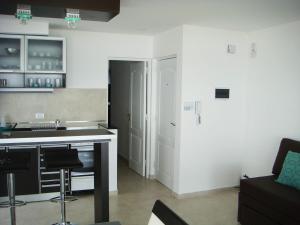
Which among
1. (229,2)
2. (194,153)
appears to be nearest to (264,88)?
(194,153)

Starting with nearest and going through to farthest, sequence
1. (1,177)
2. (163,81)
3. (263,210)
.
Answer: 1. (263,210)
2. (1,177)
3. (163,81)

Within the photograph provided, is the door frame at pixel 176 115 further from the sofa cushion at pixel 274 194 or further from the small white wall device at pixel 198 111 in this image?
the sofa cushion at pixel 274 194

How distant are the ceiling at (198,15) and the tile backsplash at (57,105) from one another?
3.46ft

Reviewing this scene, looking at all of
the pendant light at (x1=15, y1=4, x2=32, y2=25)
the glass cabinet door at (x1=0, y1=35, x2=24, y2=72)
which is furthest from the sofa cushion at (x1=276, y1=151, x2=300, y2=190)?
the glass cabinet door at (x1=0, y1=35, x2=24, y2=72)

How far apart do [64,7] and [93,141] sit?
1272mm

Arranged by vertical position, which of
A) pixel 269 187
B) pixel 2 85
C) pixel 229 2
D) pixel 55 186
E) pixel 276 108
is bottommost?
pixel 55 186

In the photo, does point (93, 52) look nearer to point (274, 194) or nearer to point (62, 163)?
point (62, 163)

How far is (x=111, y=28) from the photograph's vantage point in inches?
180

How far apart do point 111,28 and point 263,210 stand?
3.26 metres

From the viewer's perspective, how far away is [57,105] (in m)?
4.81

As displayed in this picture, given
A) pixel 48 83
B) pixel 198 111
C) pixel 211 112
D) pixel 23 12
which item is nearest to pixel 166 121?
pixel 198 111

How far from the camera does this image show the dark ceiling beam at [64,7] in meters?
2.64

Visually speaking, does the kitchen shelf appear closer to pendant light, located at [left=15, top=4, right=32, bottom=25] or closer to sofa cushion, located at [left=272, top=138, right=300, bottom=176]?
pendant light, located at [left=15, top=4, right=32, bottom=25]

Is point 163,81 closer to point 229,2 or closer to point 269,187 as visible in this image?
point 229,2
